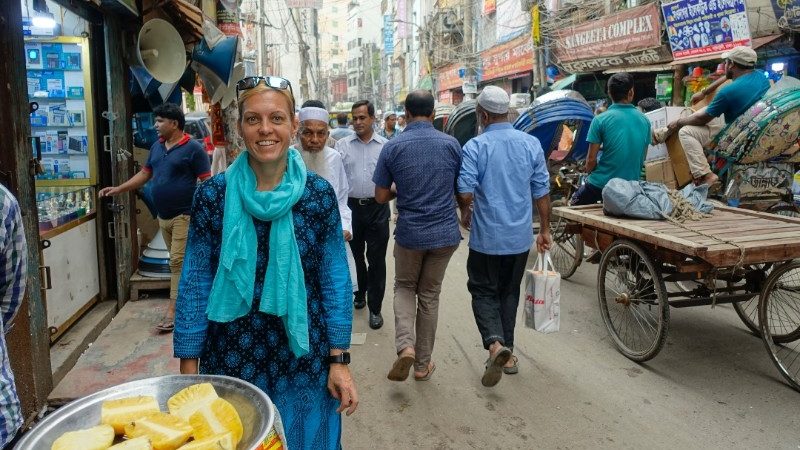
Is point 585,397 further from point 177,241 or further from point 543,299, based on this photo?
point 177,241

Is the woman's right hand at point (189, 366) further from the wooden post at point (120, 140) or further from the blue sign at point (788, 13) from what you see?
the blue sign at point (788, 13)

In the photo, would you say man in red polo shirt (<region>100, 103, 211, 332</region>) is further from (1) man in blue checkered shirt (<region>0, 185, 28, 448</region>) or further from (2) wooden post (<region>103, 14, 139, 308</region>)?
(1) man in blue checkered shirt (<region>0, 185, 28, 448</region>)

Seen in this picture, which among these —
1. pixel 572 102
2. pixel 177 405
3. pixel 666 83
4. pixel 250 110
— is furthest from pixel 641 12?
pixel 177 405

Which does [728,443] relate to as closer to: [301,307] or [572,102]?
[301,307]

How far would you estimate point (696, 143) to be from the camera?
5.84 meters

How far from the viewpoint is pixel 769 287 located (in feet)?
12.8

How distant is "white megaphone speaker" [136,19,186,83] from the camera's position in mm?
5438

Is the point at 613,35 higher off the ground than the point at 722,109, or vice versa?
the point at 613,35

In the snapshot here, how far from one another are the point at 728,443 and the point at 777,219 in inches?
76.1

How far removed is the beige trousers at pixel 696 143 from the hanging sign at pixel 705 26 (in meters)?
4.67

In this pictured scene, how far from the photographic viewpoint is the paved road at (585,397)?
3.46 metres

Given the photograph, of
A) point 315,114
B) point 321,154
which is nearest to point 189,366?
point 321,154

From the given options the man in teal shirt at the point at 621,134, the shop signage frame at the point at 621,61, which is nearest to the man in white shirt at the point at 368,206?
the man in teal shirt at the point at 621,134

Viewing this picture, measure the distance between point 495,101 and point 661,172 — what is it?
2.94 m
